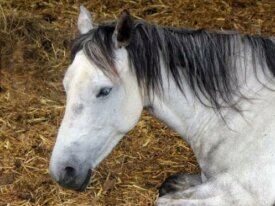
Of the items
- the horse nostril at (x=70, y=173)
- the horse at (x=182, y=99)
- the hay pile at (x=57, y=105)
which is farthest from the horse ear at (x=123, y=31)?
the hay pile at (x=57, y=105)

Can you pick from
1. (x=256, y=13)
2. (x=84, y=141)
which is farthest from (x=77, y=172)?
(x=256, y=13)

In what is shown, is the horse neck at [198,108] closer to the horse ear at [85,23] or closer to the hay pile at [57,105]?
the horse ear at [85,23]

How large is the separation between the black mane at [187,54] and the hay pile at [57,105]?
3.01 ft

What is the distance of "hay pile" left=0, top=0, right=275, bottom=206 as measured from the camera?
11.4 ft

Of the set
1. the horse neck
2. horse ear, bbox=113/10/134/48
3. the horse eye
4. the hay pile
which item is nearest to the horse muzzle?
the horse eye

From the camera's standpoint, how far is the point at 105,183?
352 centimetres

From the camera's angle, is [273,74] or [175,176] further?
[175,176]

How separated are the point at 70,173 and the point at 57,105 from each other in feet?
5.92

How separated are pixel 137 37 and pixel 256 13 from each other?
2.86 m

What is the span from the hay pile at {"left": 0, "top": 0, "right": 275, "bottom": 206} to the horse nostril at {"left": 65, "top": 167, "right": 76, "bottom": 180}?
2.60 ft

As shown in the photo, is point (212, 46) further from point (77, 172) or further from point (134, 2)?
point (134, 2)

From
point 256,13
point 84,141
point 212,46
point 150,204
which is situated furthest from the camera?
point 256,13

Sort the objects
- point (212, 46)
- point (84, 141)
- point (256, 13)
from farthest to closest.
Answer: point (256, 13) < point (212, 46) < point (84, 141)

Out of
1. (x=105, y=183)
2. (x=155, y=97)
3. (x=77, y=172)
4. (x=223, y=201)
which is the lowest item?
(x=105, y=183)
